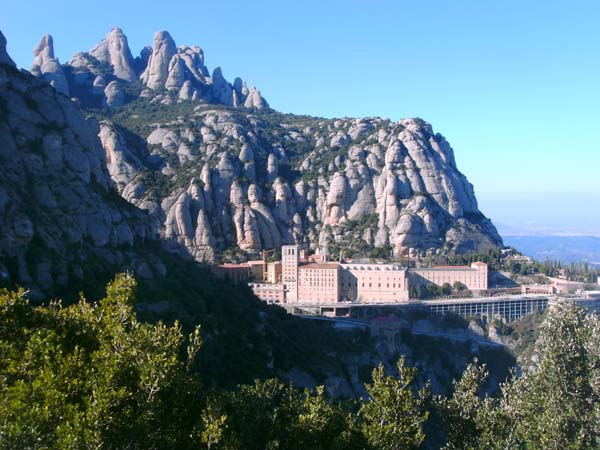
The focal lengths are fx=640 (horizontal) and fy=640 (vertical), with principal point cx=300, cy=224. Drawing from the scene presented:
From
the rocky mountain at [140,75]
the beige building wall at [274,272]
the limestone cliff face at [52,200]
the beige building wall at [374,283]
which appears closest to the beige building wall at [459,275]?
the beige building wall at [374,283]

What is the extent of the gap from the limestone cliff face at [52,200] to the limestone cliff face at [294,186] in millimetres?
40510

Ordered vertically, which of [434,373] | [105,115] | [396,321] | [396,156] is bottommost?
[434,373]

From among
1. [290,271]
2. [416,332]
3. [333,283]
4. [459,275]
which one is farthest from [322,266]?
[459,275]

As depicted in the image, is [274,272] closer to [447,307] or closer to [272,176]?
[447,307]

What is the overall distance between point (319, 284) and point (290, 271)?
512 cm

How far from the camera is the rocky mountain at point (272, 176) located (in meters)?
113

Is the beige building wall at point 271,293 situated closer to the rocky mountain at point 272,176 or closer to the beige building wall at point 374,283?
the beige building wall at point 374,283

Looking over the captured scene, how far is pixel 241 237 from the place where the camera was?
11362 cm

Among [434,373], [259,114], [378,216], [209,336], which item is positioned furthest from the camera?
[259,114]

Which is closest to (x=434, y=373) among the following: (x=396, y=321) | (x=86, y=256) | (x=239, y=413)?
(x=396, y=321)

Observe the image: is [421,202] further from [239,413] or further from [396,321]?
[239,413]

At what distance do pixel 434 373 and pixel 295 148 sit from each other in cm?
8058

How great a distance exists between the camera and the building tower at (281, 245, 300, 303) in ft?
311

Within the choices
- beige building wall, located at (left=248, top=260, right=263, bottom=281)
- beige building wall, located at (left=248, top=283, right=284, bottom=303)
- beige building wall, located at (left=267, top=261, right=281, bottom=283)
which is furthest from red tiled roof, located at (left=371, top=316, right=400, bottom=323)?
beige building wall, located at (left=248, top=260, right=263, bottom=281)
